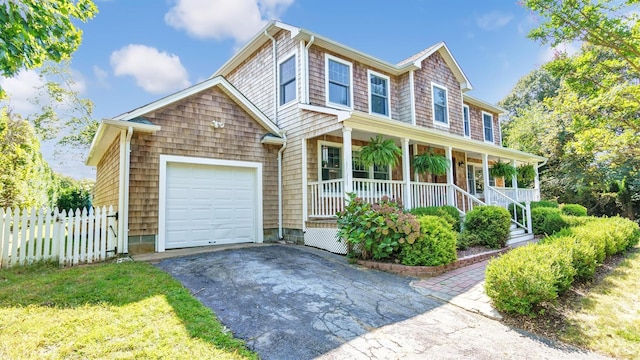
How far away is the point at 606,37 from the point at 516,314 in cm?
949

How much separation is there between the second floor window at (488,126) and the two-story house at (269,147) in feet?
17.3

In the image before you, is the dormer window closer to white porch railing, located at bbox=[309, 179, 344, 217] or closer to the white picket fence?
white porch railing, located at bbox=[309, 179, 344, 217]

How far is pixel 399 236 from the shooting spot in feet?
20.5

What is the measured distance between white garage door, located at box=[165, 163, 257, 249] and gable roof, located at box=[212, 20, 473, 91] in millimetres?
4446

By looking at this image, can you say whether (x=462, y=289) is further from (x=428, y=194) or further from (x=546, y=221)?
(x=546, y=221)

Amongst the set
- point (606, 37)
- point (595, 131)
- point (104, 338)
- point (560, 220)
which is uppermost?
point (606, 37)

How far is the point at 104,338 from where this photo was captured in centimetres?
306

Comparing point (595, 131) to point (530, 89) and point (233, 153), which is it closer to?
point (233, 153)

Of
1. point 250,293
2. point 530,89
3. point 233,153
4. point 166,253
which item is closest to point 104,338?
point 250,293

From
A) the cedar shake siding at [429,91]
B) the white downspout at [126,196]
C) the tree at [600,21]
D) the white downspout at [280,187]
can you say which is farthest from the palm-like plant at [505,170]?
the white downspout at [126,196]

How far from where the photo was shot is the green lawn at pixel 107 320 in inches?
113

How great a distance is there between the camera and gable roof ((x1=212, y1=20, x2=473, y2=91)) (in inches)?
375

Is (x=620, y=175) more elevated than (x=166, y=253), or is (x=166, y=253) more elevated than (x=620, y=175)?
(x=620, y=175)

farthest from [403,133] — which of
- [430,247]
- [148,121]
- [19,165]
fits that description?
[19,165]
